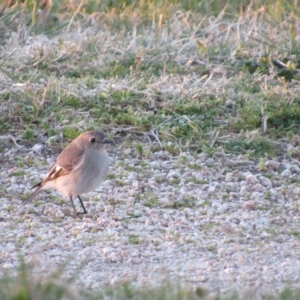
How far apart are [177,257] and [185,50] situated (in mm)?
4265

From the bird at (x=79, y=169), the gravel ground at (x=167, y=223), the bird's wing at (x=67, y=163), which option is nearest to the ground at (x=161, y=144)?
the gravel ground at (x=167, y=223)

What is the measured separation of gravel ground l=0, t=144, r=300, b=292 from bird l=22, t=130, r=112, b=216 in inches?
6.4

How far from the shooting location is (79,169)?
732 centimetres

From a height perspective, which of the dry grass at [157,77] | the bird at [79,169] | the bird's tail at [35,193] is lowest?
the dry grass at [157,77]

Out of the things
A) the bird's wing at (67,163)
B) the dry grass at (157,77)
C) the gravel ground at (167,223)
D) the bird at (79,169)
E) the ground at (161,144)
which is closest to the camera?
the gravel ground at (167,223)

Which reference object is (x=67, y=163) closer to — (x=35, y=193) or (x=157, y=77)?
(x=35, y=193)

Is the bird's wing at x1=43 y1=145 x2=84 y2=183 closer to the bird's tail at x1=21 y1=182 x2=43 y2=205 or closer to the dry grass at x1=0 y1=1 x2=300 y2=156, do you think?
the bird's tail at x1=21 y1=182 x2=43 y2=205

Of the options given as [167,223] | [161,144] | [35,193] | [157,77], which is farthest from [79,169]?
[157,77]

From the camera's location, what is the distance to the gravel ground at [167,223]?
5.93m

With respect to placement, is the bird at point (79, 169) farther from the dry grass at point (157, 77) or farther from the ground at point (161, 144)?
the dry grass at point (157, 77)

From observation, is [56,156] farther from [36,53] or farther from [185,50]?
[185,50]

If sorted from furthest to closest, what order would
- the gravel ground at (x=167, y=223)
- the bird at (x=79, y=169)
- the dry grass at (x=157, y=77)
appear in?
the dry grass at (x=157, y=77) → the bird at (x=79, y=169) → the gravel ground at (x=167, y=223)

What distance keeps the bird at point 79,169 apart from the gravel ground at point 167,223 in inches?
6.4

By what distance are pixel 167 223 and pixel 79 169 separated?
0.87 m
